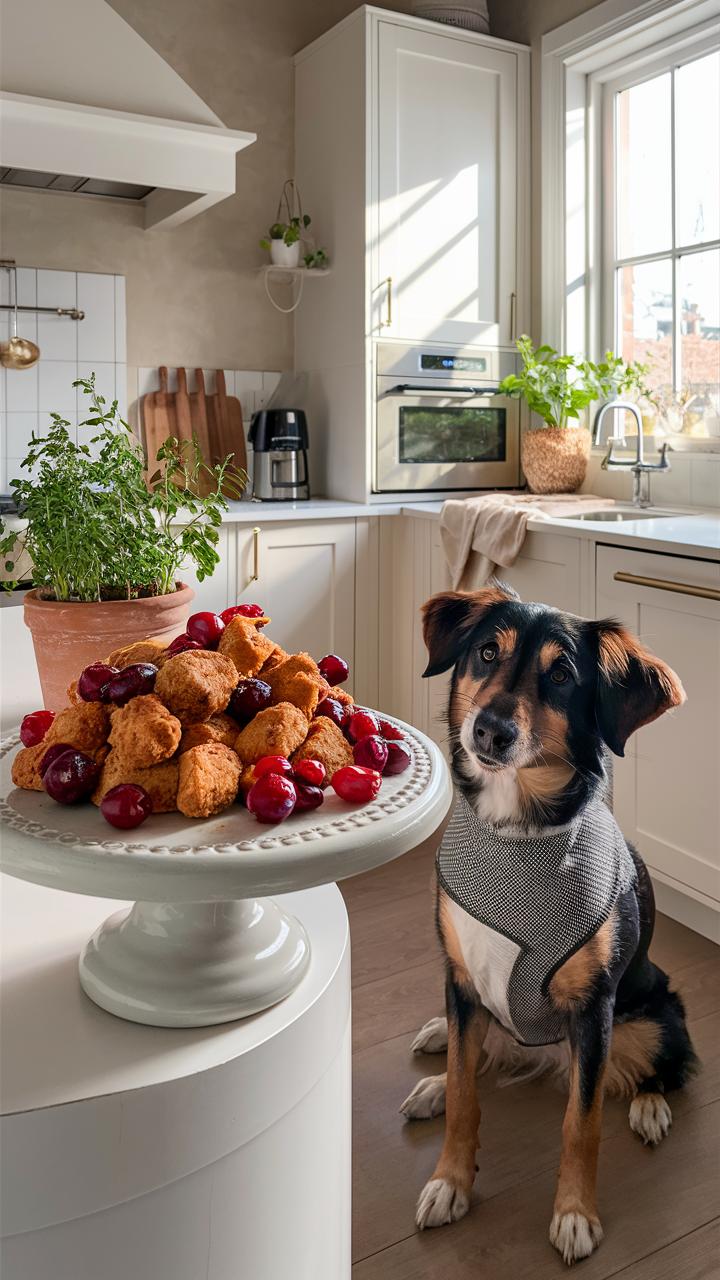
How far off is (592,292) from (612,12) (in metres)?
0.80

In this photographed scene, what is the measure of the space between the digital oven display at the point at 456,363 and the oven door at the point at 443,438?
0.06m

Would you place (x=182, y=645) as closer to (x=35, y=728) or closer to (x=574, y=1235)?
(x=35, y=728)

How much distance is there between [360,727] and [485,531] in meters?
2.08

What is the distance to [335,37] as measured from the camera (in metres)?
3.28

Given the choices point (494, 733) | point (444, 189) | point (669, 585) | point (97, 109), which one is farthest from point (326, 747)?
point (444, 189)

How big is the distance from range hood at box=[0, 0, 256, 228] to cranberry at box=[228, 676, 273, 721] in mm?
2259

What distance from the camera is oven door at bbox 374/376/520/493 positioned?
130 inches

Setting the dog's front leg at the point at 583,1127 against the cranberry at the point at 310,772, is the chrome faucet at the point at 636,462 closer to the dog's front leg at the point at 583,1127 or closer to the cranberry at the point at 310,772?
the dog's front leg at the point at 583,1127

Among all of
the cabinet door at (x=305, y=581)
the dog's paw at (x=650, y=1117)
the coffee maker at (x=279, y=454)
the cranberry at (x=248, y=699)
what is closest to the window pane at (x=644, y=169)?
the coffee maker at (x=279, y=454)

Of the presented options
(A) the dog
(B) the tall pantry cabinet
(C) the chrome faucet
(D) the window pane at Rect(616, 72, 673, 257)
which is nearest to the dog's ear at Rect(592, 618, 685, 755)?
(A) the dog

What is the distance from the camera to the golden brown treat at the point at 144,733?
0.65 meters

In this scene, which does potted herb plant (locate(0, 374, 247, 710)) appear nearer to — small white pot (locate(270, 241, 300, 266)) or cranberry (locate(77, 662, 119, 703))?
cranberry (locate(77, 662, 119, 703))

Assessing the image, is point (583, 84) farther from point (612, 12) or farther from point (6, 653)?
point (6, 653)

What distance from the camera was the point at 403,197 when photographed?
3213mm
